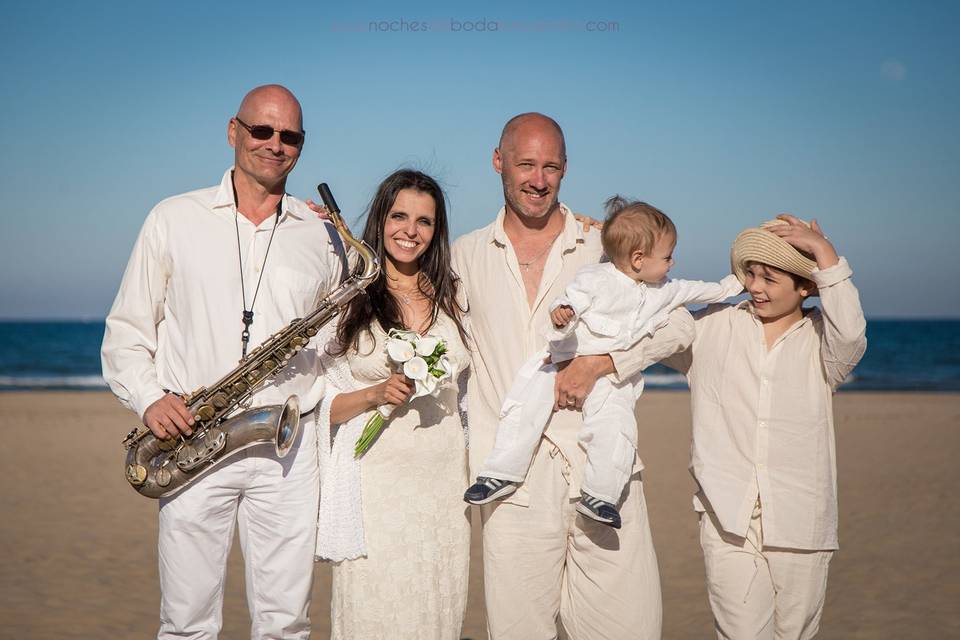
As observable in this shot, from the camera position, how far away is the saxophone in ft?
13.3

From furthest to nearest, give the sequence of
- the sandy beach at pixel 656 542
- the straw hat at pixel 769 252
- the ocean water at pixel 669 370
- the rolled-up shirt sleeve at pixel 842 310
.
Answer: the ocean water at pixel 669 370 < the sandy beach at pixel 656 542 < the straw hat at pixel 769 252 < the rolled-up shirt sleeve at pixel 842 310

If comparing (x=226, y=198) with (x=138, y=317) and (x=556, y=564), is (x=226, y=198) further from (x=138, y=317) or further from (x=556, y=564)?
(x=556, y=564)

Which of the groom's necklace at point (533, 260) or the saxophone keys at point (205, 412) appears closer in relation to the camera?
the saxophone keys at point (205, 412)

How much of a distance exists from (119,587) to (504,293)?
568 cm

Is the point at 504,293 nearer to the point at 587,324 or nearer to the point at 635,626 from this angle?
the point at 587,324

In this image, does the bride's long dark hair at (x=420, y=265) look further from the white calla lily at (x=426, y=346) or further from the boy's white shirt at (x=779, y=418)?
the boy's white shirt at (x=779, y=418)

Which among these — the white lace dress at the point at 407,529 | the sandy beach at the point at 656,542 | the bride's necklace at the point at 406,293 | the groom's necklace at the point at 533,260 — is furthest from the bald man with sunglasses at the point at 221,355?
the sandy beach at the point at 656,542

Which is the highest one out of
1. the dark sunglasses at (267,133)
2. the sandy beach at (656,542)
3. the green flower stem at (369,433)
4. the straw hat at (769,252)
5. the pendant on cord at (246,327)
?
the dark sunglasses at (267,133)

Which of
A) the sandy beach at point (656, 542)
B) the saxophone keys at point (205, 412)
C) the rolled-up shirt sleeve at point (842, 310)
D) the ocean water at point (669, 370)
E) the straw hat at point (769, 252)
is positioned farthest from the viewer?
the ocean water at point (669, 370)

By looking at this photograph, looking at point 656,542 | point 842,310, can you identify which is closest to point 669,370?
point 656,542

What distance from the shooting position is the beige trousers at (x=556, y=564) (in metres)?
4.27

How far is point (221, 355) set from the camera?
417 centimetres

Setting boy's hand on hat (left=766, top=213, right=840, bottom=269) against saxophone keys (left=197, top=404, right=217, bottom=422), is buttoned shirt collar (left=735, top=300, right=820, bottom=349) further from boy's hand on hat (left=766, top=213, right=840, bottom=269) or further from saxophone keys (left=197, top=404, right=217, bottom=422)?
saxophone keys (left=197, top=404, right=217, bottom=422)

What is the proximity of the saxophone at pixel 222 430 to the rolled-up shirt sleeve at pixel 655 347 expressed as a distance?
1.63m
